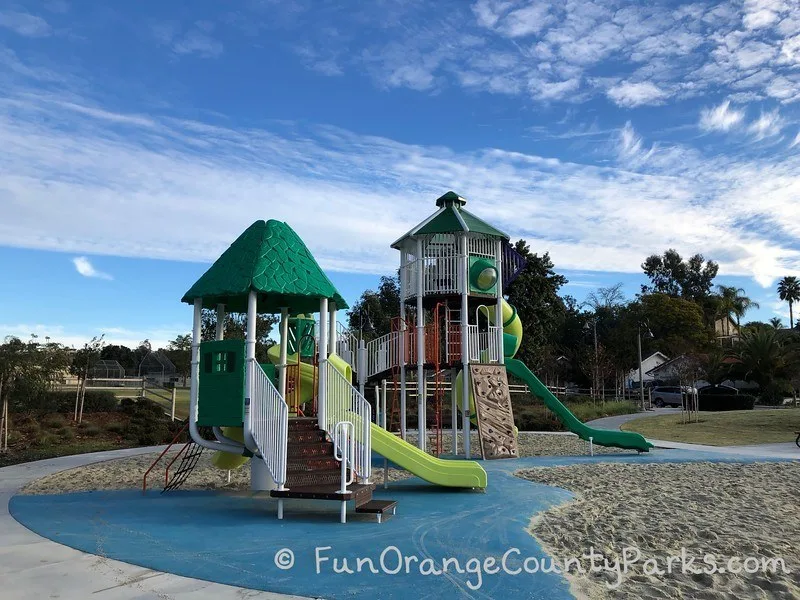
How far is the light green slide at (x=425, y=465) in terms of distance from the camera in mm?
11594

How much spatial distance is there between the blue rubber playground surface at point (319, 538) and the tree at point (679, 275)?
78.5m

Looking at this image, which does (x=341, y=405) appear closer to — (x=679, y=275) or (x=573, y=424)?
(x=573, y=424)

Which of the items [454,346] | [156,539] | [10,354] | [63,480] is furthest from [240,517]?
[10,354]

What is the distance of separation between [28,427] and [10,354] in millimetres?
6189

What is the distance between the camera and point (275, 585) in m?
6.11

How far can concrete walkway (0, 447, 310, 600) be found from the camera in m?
5.77

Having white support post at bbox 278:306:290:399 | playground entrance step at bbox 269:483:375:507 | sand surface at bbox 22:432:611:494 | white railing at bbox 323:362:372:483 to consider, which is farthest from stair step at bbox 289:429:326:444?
sand surface at bbox 22:432:611:494

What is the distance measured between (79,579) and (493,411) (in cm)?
1352

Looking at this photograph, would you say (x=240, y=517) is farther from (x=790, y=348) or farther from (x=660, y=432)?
(x=790, y=348)

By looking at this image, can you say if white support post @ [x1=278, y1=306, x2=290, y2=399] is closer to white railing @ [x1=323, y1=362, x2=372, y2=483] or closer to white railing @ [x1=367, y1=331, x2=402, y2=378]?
white railing @ [x1=323, y1=362, x2=372, y2=483]

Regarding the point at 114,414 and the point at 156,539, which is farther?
the point at 114,414

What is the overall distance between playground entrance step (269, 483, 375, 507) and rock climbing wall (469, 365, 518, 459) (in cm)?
863

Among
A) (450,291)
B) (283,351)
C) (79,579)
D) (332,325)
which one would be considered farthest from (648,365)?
(79,579)

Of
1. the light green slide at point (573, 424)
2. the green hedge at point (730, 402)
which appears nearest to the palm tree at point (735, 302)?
the green hedge at point (730, 402)
